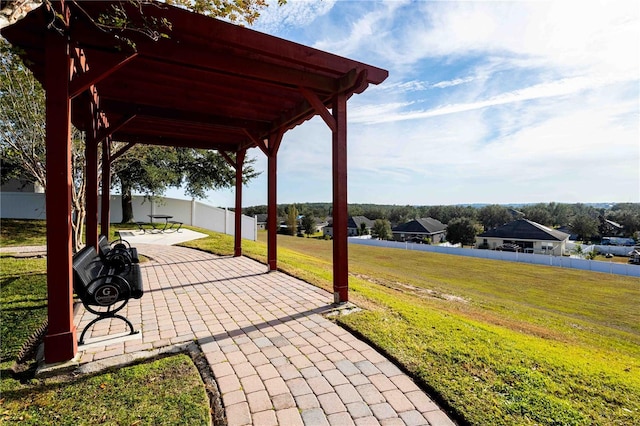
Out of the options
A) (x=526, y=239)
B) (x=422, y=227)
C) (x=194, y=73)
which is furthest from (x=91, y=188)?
(x=422, y=227)

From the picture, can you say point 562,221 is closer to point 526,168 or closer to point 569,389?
point 526,168

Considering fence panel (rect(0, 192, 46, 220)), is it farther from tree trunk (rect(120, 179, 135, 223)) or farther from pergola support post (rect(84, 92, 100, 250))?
pergola support post (rect(84, 92, 100, 250))

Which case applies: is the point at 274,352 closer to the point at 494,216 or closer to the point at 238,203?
the point at 238,203

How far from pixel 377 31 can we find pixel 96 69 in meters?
5.12

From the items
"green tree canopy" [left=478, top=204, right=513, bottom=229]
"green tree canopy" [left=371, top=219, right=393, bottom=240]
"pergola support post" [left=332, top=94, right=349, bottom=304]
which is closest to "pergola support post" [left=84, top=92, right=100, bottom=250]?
"pergola support post" [left=332, top=94, right=349, bottom=304]

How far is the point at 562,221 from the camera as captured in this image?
209 feet

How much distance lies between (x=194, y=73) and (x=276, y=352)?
148 inches

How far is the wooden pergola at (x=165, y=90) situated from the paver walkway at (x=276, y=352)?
80cm

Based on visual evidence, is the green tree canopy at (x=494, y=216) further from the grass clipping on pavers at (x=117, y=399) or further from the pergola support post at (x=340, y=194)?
the grass clipping on pavers at (x=117, y=399)

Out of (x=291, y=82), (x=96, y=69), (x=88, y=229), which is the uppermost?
(x=291, y=82)

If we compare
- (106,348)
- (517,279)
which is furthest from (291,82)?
(517,279)

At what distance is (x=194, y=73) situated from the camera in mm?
4375

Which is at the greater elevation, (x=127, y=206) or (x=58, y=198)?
(x=127, y=206)

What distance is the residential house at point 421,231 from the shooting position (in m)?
48.0
